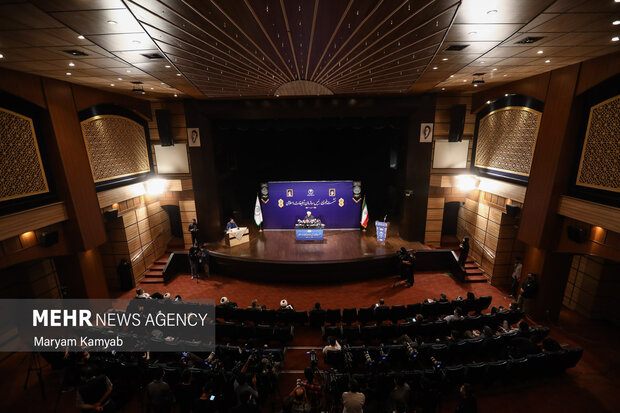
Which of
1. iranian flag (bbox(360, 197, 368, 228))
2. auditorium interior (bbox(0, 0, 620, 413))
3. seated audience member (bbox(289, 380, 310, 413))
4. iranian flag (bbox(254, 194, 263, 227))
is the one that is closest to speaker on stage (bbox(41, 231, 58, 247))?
auditorium interior (bbox(0, 0, 620, 413))

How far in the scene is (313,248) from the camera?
12.1 metres

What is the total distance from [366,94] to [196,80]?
642 centimetres

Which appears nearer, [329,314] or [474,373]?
[474,373]

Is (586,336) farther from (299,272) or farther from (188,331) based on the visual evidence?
(188,331)

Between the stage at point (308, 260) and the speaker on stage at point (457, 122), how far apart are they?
16.0ft

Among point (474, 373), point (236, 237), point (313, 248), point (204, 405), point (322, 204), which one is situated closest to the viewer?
point (204, 405)

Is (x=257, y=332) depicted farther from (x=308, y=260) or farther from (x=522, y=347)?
(x=522, y=347)

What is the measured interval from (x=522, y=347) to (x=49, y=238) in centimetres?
1217

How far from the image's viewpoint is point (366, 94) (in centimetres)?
1113

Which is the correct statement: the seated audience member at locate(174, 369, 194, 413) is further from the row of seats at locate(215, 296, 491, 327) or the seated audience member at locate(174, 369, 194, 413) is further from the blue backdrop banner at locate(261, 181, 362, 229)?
the blue backdrop banner at locate(261, 181, 362, 229)

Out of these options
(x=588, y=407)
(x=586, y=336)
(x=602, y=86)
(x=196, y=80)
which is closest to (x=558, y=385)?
(x=588, y=407)

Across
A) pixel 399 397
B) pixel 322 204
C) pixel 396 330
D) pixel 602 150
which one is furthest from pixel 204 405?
pixel 322 204

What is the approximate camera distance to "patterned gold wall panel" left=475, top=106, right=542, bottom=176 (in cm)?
853

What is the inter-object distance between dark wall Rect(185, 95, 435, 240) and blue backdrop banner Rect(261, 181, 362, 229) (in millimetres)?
1578
